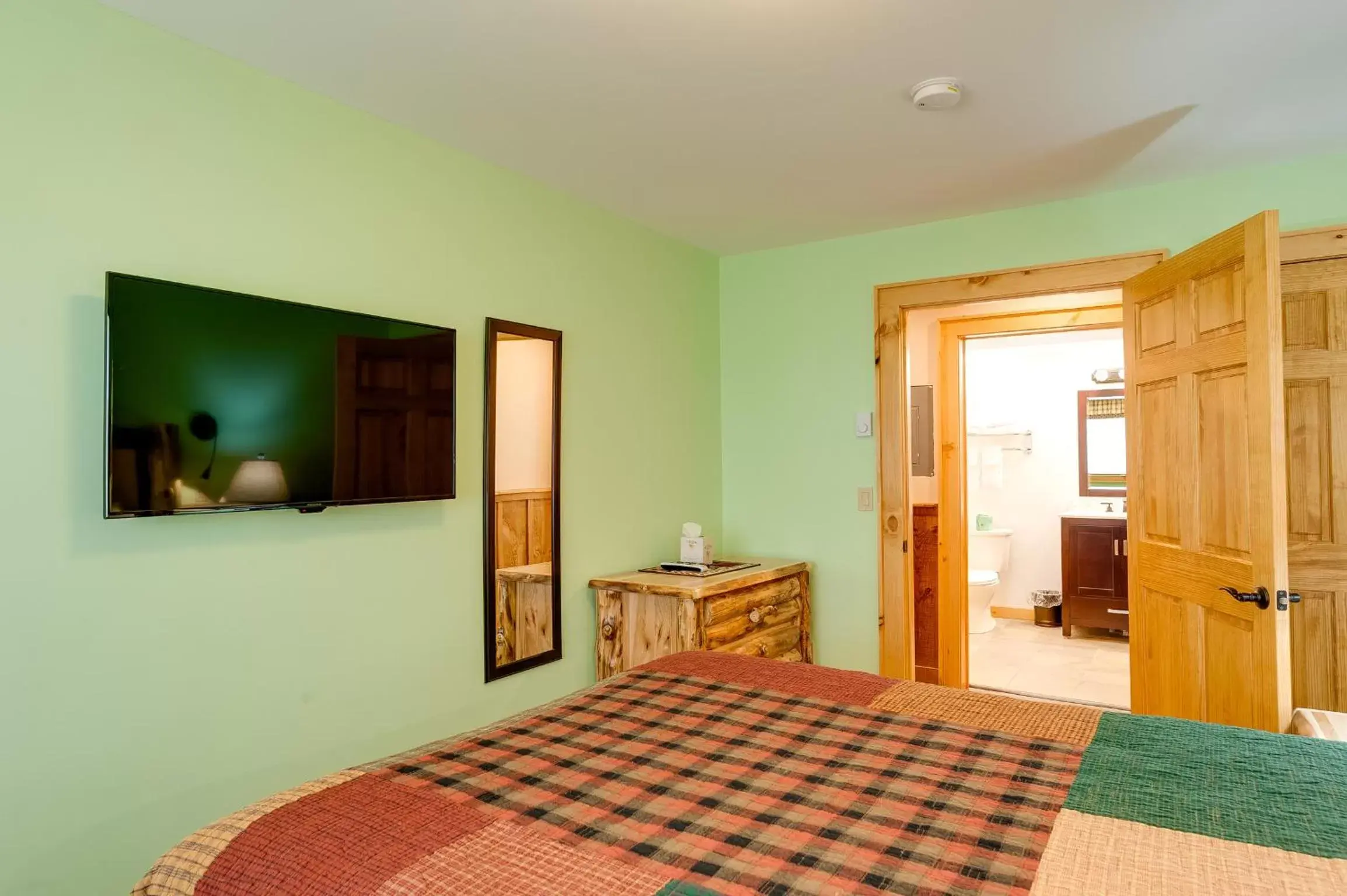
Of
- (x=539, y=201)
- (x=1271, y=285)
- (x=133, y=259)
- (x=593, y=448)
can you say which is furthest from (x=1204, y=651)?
(x=133, y=259)

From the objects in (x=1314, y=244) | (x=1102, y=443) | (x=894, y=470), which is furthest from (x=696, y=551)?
(x=1102, y=443)

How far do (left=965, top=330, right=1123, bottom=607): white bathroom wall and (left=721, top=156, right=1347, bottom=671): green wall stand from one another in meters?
2.76

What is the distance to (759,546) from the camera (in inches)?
165

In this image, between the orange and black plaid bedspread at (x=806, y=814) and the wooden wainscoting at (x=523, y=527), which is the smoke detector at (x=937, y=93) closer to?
the orange and black plaid bedspread at (x=806, y=814)

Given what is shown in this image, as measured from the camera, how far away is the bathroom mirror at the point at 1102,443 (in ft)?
20.4

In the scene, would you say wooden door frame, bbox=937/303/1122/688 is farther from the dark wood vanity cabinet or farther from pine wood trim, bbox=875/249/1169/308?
the dark wood vanity cabinet

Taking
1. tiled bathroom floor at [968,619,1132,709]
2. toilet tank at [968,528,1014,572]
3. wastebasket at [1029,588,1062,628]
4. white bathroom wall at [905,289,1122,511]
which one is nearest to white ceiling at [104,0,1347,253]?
white bathroom wall at [905,289,1122,511]

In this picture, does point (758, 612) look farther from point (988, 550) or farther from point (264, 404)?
point (988, 550)

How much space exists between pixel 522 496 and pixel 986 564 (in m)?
4.60

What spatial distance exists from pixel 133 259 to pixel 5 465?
554mm

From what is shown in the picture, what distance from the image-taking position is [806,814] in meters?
1.19

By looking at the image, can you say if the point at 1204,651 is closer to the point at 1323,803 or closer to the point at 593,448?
the point at 1323,803

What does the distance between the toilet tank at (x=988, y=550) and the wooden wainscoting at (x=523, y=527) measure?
14.3 ft

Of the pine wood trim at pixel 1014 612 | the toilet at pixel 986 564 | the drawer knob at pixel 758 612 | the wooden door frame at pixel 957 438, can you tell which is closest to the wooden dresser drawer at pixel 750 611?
the drawer knob at pixel 758 612
